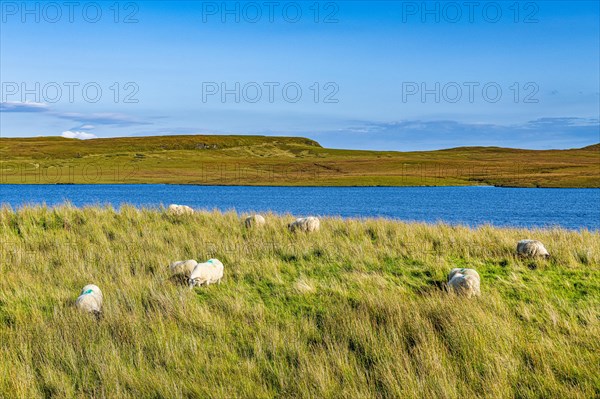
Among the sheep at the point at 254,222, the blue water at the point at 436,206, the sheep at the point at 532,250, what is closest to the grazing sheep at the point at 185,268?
the sheep at the point at 254,222

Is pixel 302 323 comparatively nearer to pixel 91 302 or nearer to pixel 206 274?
pixel 206 274

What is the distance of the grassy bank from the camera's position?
18.3 feet

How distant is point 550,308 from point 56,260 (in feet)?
32.3

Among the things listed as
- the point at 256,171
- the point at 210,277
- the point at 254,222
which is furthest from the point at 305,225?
the point at 256,171

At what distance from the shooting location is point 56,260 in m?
11.5

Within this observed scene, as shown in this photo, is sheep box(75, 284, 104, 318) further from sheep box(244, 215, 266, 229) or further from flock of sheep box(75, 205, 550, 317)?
sheep box(244, 215, 266, 229)

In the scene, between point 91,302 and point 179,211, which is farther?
point 179,211

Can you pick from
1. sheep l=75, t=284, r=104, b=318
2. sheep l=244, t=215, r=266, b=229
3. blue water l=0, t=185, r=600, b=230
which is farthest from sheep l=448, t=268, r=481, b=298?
blue water l=0, t=185, r=600, b=230

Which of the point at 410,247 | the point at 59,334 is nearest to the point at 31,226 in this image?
the point at 59,334

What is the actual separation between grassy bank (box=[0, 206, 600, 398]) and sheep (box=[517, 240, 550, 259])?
0.86 ft

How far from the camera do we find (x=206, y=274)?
31.3ft

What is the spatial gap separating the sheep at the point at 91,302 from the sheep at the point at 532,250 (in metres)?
9.04

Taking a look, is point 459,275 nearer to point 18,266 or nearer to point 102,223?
point 18,266

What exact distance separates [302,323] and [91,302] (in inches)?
131
